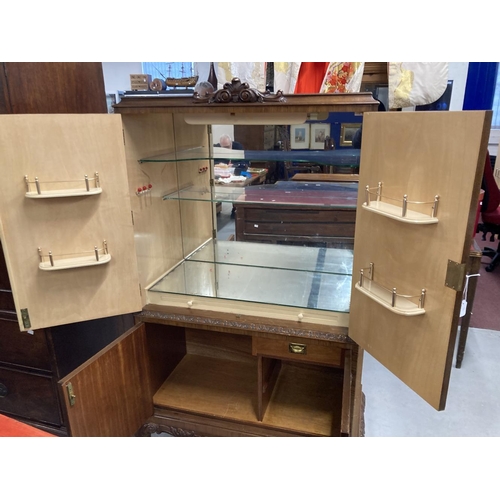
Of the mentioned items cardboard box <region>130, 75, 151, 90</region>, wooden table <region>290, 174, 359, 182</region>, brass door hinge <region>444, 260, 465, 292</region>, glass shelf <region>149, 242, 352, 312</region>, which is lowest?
glass shelf <region>149, 242, 352, 312</region>

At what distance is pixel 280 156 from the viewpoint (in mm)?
1320

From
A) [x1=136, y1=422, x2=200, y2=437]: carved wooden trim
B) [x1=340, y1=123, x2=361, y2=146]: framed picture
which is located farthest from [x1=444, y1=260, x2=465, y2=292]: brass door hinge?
[x1=136, y1=422, x2=200, y2=437]: carved wooden trim

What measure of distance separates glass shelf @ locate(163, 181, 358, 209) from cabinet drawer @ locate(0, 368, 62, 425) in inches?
30.0

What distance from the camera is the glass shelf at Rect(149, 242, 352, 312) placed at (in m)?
1.27

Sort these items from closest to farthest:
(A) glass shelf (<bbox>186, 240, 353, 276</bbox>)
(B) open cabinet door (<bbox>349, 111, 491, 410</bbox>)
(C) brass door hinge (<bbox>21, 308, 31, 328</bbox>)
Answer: (B) open cabinet door (<bbox>349, 111, 491, 410</bbox>)
(C) brass door hinge (<bbox>21, 308, 31, 328</bbox>)
(A) glass shelf (<bbox>186, 240, 353, 276</bbox>)

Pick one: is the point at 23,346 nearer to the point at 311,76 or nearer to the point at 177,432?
the point at 177,432

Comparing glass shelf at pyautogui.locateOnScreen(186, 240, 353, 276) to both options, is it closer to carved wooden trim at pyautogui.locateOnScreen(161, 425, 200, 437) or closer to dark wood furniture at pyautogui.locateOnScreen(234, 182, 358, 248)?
dark wood furniture at pyautogui.locateOnScreen(234, 182, 358, 248)

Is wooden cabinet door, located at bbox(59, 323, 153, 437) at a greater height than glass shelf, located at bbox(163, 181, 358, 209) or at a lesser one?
lesser

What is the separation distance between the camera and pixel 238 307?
1246 millimetres

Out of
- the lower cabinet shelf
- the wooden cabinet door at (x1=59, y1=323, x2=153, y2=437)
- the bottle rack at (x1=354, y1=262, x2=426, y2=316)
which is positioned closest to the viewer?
the bottle rack at (x1=354, y1=262, x2=426, y2=316)

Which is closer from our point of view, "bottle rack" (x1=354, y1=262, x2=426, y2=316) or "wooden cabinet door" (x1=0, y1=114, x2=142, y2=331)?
"bottle rack" (x1=354, y1=262, x2=426, y2=316)

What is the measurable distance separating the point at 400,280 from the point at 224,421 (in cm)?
80

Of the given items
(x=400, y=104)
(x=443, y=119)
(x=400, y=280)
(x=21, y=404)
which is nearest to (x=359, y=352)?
(x=400, y=280)

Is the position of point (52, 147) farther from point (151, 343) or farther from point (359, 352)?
point (359, 352)
